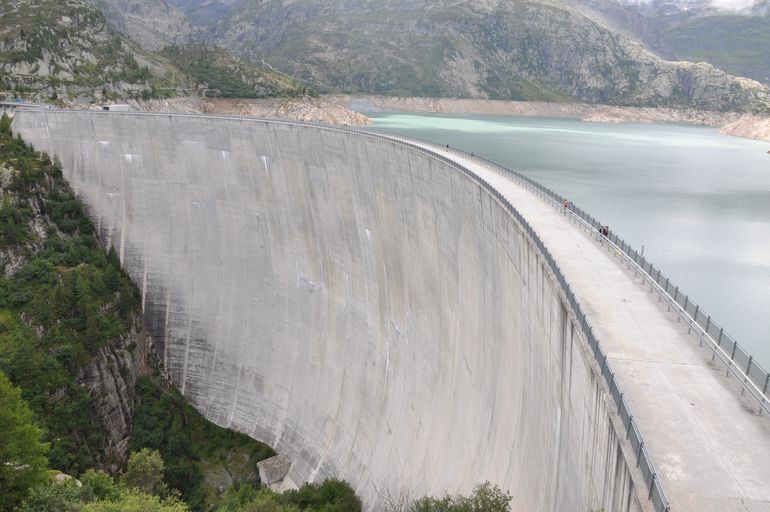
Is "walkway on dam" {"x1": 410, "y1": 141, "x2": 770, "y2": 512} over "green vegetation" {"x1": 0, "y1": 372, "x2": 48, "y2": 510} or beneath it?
over

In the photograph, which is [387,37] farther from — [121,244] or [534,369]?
[534,369]

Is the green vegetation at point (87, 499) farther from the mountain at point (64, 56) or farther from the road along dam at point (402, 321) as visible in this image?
the mountain at point (64, 56)

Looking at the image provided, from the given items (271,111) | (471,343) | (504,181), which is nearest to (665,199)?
(504,181)

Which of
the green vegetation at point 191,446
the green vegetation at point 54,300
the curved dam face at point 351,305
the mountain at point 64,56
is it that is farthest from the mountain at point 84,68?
the green vegetation at point 191,446

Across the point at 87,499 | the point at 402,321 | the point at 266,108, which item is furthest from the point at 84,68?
the point at 87,499

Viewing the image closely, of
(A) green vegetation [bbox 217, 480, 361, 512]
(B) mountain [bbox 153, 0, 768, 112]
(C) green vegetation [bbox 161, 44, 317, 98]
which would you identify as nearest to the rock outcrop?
(A) green vegetation [bbox 217, 480, 361, 512]

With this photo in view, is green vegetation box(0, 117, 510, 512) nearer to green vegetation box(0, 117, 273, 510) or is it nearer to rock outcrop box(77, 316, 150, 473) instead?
green vegetation box(0, 117, 273, 510)
